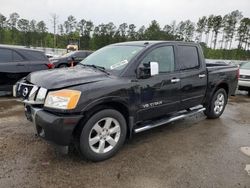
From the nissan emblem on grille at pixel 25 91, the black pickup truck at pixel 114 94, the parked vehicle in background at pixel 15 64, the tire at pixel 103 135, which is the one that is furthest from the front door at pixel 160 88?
the parked vehicle in background at pixel 15 64

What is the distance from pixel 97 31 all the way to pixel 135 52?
61.4m

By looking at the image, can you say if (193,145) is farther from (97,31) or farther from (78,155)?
(97,31)

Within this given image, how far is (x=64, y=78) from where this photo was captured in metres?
3.45

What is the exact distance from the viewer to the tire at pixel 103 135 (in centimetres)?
334

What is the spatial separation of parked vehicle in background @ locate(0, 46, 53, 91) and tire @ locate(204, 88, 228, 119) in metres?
5.06

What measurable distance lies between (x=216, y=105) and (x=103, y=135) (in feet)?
11.5

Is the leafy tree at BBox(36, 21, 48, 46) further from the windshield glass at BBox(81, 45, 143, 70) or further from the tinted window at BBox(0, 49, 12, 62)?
the windshield glass at BBox(81, 45, 143, 70)

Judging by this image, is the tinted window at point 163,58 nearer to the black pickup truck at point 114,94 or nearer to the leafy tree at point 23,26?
the black pickup truck at point 114,94

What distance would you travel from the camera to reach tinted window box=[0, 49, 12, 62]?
Answer: 7034 millimetres

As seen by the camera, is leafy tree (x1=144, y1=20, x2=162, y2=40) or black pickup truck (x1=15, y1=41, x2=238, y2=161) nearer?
black pickup truck (x1=15, y1=41, x2=238, y2=161)

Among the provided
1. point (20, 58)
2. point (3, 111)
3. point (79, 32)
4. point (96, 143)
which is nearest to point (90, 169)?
point (96, 143)

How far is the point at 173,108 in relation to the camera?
182 inches

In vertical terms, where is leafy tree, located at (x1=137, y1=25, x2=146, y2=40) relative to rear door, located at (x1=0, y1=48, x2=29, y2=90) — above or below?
above

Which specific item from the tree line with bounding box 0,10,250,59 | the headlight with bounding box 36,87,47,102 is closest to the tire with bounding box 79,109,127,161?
the headlight with bounding box 36,87,47,102
